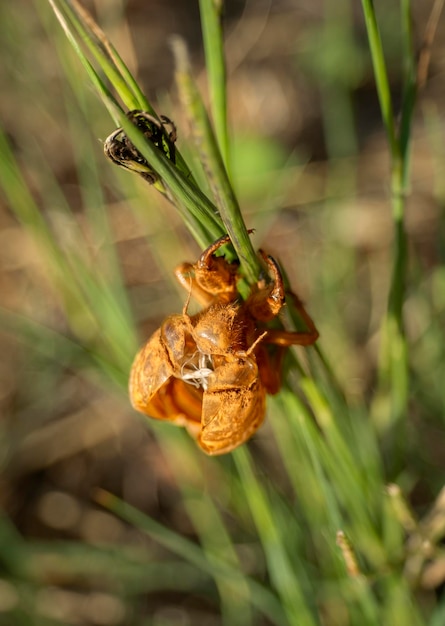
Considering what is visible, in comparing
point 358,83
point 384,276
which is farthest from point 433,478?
point 358,83

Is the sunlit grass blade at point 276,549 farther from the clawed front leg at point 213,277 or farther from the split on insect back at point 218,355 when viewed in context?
the clawed front leg at point 213,277

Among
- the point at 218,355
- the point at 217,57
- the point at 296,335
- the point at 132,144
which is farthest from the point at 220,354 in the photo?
the point at 217,57

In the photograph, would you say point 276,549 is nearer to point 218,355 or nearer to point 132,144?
point 218,355

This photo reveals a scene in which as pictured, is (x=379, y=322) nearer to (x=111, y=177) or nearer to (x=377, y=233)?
(x=377, y=233)

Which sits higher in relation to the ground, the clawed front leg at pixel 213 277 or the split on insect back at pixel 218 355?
the clawed front leg at pixel 213 277

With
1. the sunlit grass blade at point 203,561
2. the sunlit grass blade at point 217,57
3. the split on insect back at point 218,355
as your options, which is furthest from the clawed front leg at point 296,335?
the sunlit grass blade at point 203,561

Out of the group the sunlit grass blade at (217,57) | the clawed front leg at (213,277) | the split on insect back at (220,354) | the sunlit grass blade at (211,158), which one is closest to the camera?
the sunlit grass blade at (211,158)

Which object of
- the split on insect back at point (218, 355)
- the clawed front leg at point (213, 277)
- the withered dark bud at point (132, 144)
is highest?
the withered dark bud at point (132, 144)

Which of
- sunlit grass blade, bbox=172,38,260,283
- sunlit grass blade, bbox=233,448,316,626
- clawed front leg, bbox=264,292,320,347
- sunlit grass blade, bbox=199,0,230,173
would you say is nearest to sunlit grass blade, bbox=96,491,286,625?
sunlit grass blade, bbox=233,448,316,626
